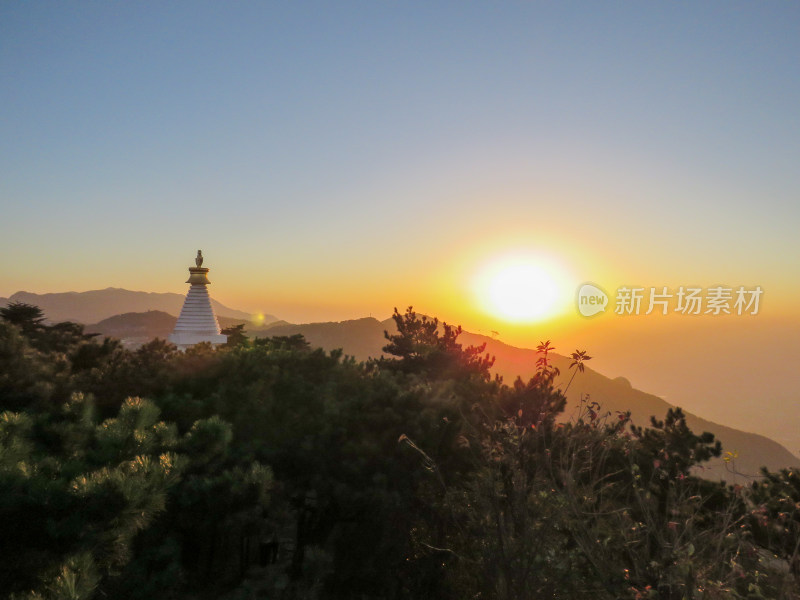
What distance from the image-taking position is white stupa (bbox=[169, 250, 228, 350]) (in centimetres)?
2730

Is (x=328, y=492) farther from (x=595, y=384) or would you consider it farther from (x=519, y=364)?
(x=595, y=384)

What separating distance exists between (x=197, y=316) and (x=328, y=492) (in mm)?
21033

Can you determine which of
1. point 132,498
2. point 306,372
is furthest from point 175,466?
point 306,372

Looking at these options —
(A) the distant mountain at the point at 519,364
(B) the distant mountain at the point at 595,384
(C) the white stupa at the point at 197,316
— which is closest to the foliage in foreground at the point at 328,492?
(C) the white stupa at the point at 197,316

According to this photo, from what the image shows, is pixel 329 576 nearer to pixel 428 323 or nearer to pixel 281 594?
pixel 281 594

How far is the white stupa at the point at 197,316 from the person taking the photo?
89.6 ft

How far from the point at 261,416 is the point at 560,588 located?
6.38 meters

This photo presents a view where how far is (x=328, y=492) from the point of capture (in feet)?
29.9

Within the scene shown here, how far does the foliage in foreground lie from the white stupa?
1230 centimetres

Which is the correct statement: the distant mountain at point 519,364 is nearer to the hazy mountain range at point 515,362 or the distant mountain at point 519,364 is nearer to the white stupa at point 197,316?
the hazy mountain range at point 515,362

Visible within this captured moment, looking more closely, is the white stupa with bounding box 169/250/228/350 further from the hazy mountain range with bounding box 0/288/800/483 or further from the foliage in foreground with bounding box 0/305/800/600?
the hazy mountain range with bounding box 0/288/800/483

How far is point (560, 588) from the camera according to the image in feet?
25.4

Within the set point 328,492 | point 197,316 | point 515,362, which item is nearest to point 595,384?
point 515,362

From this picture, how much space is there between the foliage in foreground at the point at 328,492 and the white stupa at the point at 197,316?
12300mm
